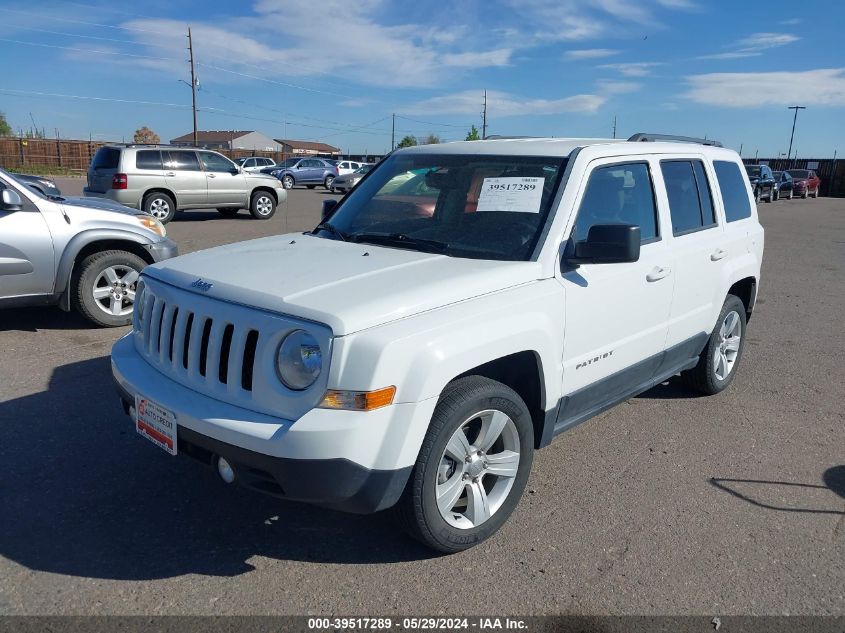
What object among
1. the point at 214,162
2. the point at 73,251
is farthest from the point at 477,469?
the point at 214,162

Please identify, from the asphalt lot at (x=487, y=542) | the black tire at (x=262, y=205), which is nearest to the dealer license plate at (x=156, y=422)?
the asphalt lot at (x=487, y=542)

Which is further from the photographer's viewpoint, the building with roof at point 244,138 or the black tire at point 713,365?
the building with roof at point 244,138

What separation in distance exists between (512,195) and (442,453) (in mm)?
1512

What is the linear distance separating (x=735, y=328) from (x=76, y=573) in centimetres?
476

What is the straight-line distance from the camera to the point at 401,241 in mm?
3855

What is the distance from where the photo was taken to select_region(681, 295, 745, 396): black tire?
16.9 feet

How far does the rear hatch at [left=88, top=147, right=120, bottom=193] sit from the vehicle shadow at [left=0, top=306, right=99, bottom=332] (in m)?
8.25

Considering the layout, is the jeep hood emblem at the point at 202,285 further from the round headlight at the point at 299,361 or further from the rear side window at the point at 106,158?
the rear side window at the point at 106,158

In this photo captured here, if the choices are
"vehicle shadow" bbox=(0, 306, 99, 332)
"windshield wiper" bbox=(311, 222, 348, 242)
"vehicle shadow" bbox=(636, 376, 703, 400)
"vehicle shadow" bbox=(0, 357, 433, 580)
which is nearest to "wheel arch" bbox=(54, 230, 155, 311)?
"vehicle shadow" bbox=(0, 306, 99, 332)

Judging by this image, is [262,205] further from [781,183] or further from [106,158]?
[781,183]

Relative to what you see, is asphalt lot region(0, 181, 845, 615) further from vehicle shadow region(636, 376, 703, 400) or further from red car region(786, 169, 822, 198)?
red car region(786, 169, 822, 198)

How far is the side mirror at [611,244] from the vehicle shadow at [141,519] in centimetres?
161

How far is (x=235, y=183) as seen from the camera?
1717cm

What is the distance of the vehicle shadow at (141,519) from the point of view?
3156 millimetres
